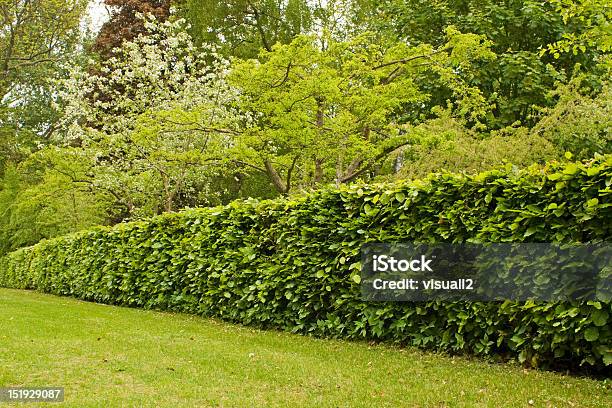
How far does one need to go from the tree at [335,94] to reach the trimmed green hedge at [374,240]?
3.00 metres

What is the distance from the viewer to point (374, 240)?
6.32m

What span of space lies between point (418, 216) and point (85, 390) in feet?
11.6

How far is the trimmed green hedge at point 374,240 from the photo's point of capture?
4.77 meters

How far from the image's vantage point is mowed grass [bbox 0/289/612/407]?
4.09m

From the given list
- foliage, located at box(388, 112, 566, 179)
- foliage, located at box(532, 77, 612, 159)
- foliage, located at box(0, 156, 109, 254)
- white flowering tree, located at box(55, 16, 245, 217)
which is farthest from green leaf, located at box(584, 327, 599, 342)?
foliage, located at box(0, 156, 109, 254)

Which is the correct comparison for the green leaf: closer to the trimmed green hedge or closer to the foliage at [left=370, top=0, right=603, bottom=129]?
the trimmed green hedge

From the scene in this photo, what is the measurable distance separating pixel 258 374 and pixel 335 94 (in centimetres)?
712

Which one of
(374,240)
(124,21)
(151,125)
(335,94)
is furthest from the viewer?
(124,21)

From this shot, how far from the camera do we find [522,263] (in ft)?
16.7

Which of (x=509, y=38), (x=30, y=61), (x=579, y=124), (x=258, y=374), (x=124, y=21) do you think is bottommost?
(x=258, y=374)

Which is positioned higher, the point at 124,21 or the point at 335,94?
the point at 124,21

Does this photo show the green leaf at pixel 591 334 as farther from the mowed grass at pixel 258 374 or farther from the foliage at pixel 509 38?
the foliage at pixel 509 38

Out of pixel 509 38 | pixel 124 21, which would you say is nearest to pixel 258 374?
pixel 509 38

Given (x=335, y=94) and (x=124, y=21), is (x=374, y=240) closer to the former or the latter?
(x=335, y=94)
